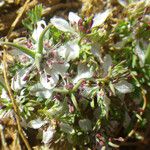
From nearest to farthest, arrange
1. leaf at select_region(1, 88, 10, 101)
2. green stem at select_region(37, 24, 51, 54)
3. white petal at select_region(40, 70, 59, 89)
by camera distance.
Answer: green stem at select_region(37, 24, 51, 54), white petal at select_region(40, 70, 59, 89), leaf at select_region(1, 88, 10, 101)

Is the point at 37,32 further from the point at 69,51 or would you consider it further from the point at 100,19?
the point at 100,19

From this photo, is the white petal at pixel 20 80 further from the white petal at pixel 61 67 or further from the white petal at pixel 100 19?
the white petal at pixel 100 19

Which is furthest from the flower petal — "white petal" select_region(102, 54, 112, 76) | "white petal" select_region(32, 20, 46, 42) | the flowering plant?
"white petal" select_region(32, 20, 46, 42)

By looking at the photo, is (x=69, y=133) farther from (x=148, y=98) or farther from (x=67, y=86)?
(x=148, y=98)

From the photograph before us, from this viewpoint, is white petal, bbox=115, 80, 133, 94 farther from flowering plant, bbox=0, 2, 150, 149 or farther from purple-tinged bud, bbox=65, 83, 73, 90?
purple-tinged bud, bbox=65, 83, 73, 90

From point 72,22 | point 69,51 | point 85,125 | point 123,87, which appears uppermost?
point 72,22

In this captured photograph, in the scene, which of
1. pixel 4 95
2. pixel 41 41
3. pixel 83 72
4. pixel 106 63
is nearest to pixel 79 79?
pixel 83 72
